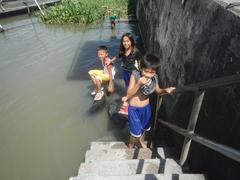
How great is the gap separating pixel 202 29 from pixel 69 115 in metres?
4.27

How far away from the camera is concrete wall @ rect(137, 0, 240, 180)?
2.70 metres

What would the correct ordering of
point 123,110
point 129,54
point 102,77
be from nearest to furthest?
1. point 129,54
2. point 123,110
3. point 102,77

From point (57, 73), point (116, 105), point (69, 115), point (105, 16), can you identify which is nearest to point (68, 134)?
point (69, 115)

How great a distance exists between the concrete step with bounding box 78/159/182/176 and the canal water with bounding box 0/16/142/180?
1497 millimetres

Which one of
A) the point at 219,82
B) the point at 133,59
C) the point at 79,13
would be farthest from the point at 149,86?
the point at 79,13

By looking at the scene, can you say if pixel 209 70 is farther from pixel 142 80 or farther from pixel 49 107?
pixel 49 107

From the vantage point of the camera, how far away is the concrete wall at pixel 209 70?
270cm

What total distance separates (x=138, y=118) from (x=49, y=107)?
3.53 m

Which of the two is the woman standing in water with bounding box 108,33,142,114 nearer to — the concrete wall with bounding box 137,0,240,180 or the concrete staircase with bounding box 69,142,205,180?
the concrete wall with bounding box 137,0,240,180

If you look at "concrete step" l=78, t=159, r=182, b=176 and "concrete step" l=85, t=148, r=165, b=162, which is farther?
"concrete step" l=85, t=148, r=165, b=162

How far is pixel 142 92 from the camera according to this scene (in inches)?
167

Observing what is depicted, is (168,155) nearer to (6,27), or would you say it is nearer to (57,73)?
(57,73)

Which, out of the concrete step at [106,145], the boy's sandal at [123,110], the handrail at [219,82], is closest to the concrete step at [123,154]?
the concrete step at [106,145]

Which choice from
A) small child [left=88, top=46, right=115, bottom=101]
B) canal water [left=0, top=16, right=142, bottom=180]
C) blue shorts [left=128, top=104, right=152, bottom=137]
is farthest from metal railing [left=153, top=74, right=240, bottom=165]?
small child [left=88, top=46, right=115, bottom=101]
